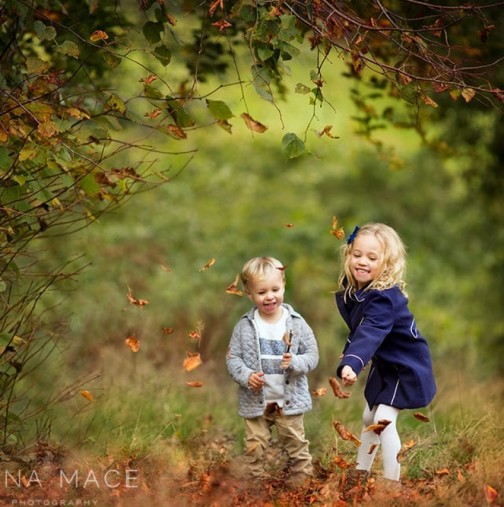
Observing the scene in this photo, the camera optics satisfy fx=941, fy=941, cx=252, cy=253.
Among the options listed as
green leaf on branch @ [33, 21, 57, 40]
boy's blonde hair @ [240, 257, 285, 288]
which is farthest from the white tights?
green leaf on branch @ [33, 21, 57, 40]

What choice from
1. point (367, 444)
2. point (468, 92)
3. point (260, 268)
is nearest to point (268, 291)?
point (260, 268)

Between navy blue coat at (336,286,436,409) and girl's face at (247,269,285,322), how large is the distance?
0.38 metres

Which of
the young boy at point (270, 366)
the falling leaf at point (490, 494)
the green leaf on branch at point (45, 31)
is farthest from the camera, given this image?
the young boy at point (270, 366)

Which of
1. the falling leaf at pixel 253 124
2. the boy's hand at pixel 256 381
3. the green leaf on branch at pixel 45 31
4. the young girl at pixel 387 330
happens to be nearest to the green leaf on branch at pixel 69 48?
the green leaf on branch at pixel 45 31

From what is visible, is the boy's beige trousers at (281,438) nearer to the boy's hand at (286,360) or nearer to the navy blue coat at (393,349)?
the boy's hand at (286,360)

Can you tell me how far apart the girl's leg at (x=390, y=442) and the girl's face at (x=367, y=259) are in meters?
0.64

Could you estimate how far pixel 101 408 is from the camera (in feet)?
20.3

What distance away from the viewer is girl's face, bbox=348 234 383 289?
4602 millimetres

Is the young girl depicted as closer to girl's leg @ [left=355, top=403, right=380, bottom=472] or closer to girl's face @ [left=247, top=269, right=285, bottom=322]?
girl's leg @ [left=355, top=403, right=380, bottom=472]

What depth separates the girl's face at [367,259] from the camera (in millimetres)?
4602

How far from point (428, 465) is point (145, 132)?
7720 mm

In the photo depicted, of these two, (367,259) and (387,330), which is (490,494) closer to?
(387,330)

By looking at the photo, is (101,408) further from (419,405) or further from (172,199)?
(172,199)

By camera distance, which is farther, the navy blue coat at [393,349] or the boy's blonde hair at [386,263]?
the boy's blonde hair at [386,263]
